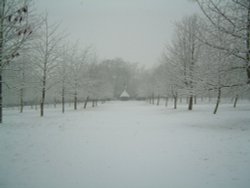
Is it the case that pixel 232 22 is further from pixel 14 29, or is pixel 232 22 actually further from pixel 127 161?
pixel 14 29

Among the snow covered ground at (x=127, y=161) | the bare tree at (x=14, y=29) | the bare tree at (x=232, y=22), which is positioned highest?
the bare tree at (x=232, y=22)

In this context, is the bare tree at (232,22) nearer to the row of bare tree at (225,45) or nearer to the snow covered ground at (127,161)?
the row of bare tree at (225,45)

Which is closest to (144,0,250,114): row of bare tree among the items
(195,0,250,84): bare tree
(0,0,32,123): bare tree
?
(195,0,250,84): bare tree

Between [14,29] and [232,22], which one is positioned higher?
[232,22]

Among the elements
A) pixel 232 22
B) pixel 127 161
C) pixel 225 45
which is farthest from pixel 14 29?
pixel 232 22

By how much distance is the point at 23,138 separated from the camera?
9273 mm

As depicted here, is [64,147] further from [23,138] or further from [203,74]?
[203,74]

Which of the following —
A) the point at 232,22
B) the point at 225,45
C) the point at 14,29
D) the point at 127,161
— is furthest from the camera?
the point at 225,45

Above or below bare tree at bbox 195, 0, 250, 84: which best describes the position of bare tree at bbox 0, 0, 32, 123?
below

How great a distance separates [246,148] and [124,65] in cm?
10693

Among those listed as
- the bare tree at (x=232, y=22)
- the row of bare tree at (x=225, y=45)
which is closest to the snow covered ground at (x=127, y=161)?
the row of bare tree at (x=225, y=45)

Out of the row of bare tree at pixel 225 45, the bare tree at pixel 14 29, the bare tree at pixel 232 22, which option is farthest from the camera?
the row of bare tree at pixel 225 45

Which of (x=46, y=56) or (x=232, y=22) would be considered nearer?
(x=232, y=22)

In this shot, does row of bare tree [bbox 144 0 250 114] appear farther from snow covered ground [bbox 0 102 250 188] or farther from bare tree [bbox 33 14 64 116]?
bare tree [bbox 33 14 64 116]
